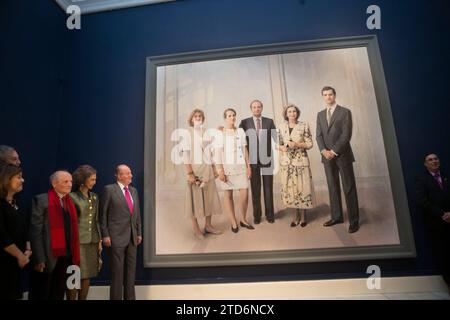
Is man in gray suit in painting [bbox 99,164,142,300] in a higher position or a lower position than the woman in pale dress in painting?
lower

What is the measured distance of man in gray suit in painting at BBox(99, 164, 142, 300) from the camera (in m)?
2.83

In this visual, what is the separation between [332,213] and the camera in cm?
333

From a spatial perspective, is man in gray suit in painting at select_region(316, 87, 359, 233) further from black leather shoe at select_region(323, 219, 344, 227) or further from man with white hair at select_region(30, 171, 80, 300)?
man with white hair at select_region(30, 171, 80, 300)

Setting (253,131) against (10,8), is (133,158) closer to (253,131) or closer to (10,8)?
(253,131)

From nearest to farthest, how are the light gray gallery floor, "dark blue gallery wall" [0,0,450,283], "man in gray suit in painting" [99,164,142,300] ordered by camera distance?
"man in gray suit in painting" [99,164,142,300] < the light gray gallery floor < "dark blue gallery wall" [0,0,450,283]

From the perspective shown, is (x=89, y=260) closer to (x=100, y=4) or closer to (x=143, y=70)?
(x=143, y=70)

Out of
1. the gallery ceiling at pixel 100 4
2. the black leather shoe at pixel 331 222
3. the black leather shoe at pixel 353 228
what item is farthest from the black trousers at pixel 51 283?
the gallery ceiling at pixel 100 4

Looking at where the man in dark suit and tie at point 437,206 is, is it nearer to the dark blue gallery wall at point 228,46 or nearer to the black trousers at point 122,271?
the dark blue gallery wall at point 228,46

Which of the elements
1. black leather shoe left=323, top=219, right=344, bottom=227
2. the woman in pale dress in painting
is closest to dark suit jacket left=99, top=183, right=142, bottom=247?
→ the woman in pale dress in painting

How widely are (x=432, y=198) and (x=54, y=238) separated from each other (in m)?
3.88

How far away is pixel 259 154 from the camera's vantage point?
356 centimetres

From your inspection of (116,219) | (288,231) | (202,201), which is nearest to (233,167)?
(202,201)

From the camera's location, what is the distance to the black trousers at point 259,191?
341 centimetres
